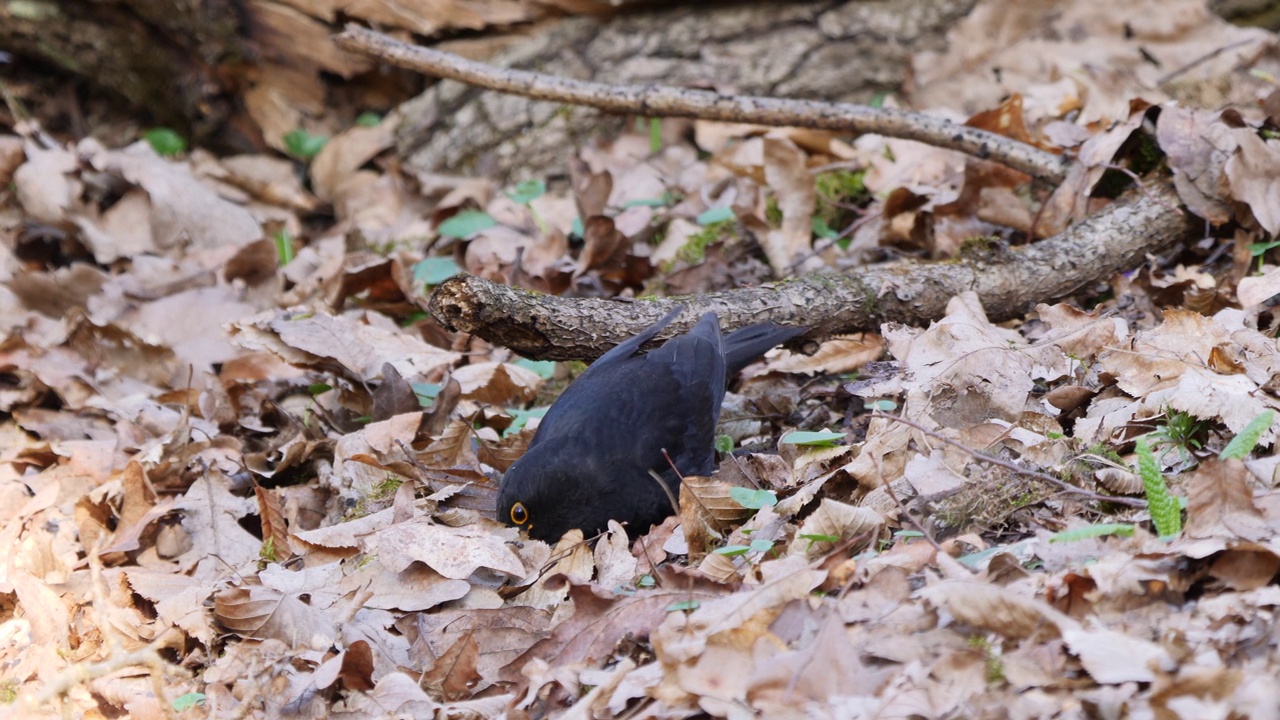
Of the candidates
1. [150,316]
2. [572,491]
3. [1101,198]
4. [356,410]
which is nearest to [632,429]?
[572,491]

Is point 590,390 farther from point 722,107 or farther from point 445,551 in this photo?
point 722,107

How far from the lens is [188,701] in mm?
2902

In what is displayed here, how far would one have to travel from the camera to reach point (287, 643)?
9.91ft

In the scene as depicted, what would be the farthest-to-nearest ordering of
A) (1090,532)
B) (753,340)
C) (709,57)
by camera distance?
1. (709,57)
2. (753,340)
3. (1090,532)

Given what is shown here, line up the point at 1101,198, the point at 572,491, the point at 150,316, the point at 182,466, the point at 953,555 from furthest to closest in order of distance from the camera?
the point at 150,316, the point at 1101,198, the point at 182,466, the point at 572,491, the point at 953,555

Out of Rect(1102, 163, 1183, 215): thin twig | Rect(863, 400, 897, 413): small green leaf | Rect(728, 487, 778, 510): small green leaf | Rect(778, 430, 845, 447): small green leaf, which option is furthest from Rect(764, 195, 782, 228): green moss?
Rect(728, 487, 778, 510): small green leaf

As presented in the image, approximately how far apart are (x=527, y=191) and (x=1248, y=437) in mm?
4128

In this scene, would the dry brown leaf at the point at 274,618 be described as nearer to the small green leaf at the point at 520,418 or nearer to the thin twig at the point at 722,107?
the small green leaf at the point at 520,418

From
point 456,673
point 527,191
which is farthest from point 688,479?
point 527,191

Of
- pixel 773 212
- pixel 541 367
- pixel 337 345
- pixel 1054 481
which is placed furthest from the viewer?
pixel 773 212

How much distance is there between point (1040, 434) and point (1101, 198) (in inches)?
74.0

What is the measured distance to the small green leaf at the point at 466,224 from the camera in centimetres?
554

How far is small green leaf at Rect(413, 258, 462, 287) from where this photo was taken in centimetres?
523

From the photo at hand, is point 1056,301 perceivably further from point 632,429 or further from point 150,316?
point 150,316
